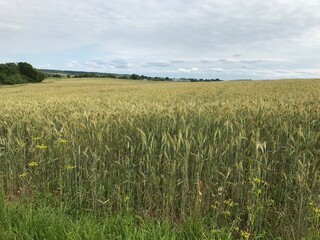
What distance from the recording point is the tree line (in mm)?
74812

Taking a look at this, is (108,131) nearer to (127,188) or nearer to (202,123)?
(127,188)

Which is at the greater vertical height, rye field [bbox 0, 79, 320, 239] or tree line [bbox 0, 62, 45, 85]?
rye field [bbox 0, 79, 320, 239]

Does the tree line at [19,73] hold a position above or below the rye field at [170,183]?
below

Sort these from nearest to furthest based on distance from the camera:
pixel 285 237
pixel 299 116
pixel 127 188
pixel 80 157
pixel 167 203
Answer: pixel 285 237
pixel 167 203
pixel 127 188
pixel 80 157
pixel 299 116

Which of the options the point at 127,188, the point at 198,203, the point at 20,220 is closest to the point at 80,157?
the point at 127,188

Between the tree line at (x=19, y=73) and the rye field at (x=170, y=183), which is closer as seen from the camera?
the rye field at (x=170, y=183)

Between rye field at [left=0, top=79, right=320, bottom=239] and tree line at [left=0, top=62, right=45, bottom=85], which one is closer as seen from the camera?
rye field at [left=0, top=79, right=320, bottom=239]

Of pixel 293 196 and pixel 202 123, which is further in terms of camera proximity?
pixel 202 123

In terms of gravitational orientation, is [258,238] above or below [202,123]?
below

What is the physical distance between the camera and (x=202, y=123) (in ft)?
16.8

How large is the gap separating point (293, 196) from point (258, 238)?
0.69 m

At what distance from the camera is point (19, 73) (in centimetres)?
8275

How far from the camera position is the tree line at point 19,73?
245 feet

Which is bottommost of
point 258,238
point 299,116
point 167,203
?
point 258,238
